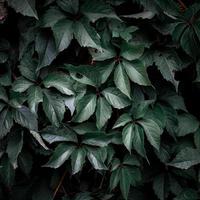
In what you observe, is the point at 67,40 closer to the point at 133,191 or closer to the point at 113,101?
the point at 113,101

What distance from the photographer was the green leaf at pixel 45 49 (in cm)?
132

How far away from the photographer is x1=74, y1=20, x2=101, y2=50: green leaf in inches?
50.1

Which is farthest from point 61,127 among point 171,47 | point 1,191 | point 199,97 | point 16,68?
point 199,97

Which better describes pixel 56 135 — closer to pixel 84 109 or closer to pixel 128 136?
pixel 84 109

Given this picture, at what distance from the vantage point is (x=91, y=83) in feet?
4.43

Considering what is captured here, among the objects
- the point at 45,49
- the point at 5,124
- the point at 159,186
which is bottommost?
the point at 159,186

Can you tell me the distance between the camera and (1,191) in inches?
62.0

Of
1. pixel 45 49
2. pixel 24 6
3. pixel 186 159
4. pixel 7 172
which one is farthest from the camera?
pixel 186 159

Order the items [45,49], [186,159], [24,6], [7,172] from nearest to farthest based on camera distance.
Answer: [24,6], [45,49], [7,172], [186,159]

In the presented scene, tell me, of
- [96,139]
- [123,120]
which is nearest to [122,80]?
[123,120]

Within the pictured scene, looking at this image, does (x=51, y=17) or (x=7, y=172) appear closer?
(x=51, y=17)

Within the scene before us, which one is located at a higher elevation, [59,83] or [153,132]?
[59,83]

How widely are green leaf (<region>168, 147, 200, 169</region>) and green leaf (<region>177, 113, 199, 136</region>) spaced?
9cm

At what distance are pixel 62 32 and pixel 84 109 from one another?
0.32 meters
